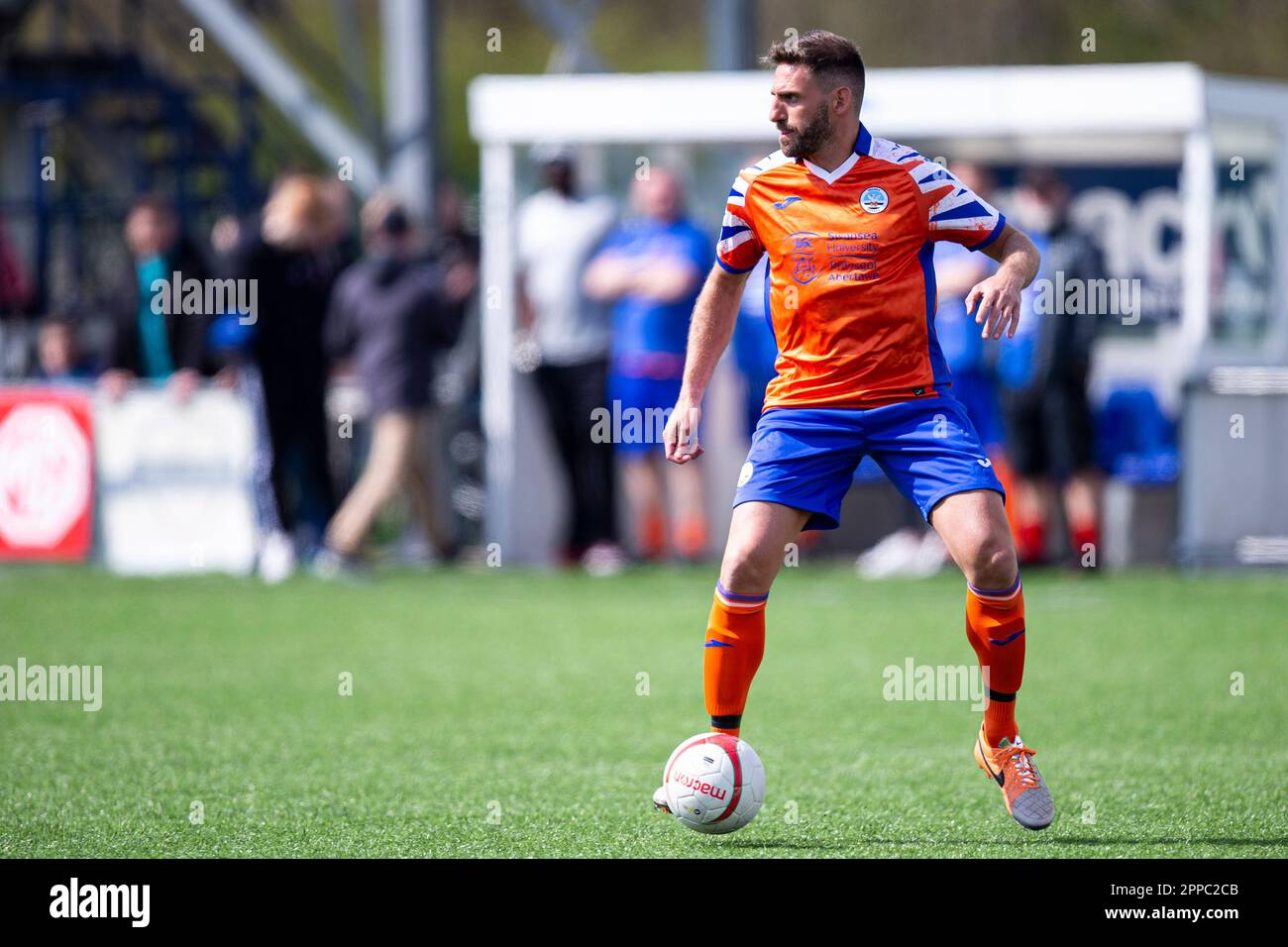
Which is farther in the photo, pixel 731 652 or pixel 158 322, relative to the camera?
pixel 158 322

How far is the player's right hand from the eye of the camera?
5707mm

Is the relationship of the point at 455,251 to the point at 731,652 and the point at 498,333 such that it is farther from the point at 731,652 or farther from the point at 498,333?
the point at 731,652

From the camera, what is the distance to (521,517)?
45.4ft

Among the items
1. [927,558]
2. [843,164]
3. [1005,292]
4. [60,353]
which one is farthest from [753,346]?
[1005,292]

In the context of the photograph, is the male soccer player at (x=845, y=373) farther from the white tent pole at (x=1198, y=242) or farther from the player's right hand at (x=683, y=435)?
the white tent pole at (x=1198, y=242)

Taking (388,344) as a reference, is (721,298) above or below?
above

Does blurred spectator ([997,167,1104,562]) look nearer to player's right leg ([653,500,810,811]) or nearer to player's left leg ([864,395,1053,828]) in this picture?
player's left leg ([864,395,1053,828])

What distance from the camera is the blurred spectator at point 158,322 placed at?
13.2 metres

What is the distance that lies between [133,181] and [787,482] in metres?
16.0

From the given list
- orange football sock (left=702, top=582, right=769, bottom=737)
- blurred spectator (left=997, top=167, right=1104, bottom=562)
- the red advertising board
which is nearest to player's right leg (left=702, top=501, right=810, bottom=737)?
orange football sock (left=702, top=582, right=769, bottom=737)

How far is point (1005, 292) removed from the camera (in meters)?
5.56

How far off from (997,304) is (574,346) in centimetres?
796
